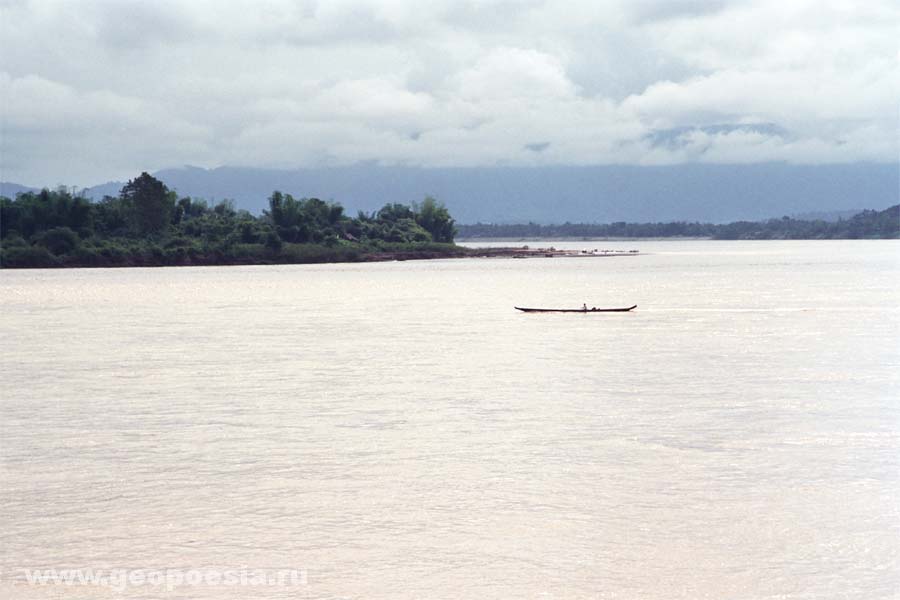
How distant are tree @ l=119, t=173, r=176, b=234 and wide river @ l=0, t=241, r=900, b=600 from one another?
128 meters

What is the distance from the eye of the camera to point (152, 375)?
35.1 meters

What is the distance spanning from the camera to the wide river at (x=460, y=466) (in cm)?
1449

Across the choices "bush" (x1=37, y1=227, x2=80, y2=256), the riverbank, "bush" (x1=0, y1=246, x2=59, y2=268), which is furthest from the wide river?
the riverbank

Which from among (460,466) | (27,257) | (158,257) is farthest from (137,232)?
(460,466)

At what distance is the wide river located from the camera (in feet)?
47.5

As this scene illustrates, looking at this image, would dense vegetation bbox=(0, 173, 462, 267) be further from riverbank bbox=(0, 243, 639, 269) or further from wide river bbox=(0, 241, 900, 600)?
wide river bbox=(0, 241, 900, 600)

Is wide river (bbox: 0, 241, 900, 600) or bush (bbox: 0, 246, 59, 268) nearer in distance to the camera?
wide river (bbox: 0, 241, 900, 600)

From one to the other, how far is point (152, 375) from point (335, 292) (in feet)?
198

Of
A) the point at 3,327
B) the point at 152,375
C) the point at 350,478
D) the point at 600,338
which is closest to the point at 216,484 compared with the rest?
the point at 350,478

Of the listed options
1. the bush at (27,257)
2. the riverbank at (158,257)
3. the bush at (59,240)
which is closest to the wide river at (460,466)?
the bush at (59,240)

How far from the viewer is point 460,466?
67.2ft

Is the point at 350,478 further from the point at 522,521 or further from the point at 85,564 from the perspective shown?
the point at 85,564

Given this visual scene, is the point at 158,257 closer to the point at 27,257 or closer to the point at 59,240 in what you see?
the point at 59,240

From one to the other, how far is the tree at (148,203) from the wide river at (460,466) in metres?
128
